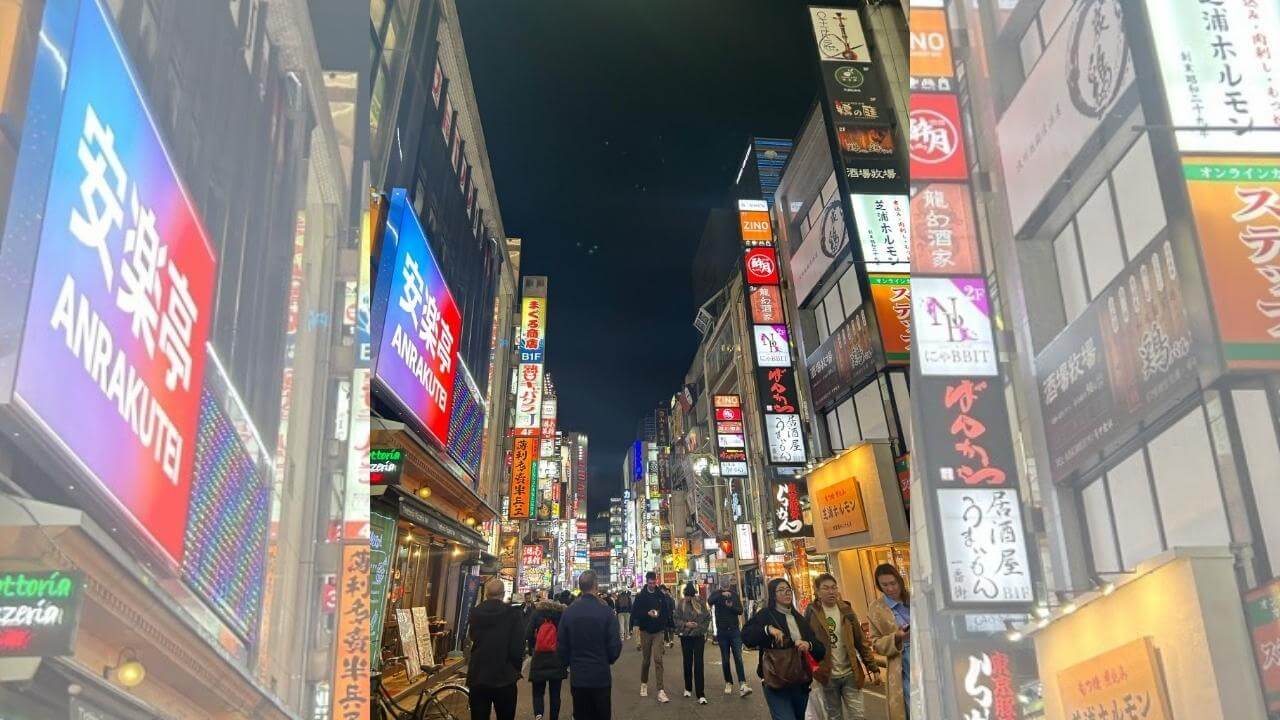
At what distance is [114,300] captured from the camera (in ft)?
8.33

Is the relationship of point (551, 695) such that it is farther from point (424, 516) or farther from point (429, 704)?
point (424, 516)

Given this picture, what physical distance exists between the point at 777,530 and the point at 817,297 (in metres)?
7.08

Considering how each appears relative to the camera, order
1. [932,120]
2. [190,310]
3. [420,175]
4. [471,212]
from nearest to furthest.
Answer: [190,310], [932,120], [420,175], [471,212]

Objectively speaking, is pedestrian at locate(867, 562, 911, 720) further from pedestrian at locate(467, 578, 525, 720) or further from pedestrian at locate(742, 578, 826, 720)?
pedestrian at locate(467, 578, 525, 720)

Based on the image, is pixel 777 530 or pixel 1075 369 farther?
pixel 777 530

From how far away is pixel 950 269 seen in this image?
21.9ft

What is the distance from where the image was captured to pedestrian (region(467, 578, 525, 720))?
6867 millimetres

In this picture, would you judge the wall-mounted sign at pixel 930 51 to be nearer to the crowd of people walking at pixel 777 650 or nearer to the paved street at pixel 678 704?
the crowd of people walking at pixel 777 650

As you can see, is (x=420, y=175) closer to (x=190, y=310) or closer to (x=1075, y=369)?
(x=190, y=310)

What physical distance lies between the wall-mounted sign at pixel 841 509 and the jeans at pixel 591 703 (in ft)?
32.6

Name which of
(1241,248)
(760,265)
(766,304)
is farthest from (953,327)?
(760,265)

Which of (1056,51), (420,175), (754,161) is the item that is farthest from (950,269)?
(754,161)

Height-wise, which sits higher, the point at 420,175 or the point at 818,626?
the point at 420,175

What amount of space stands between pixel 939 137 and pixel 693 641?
338 inches
